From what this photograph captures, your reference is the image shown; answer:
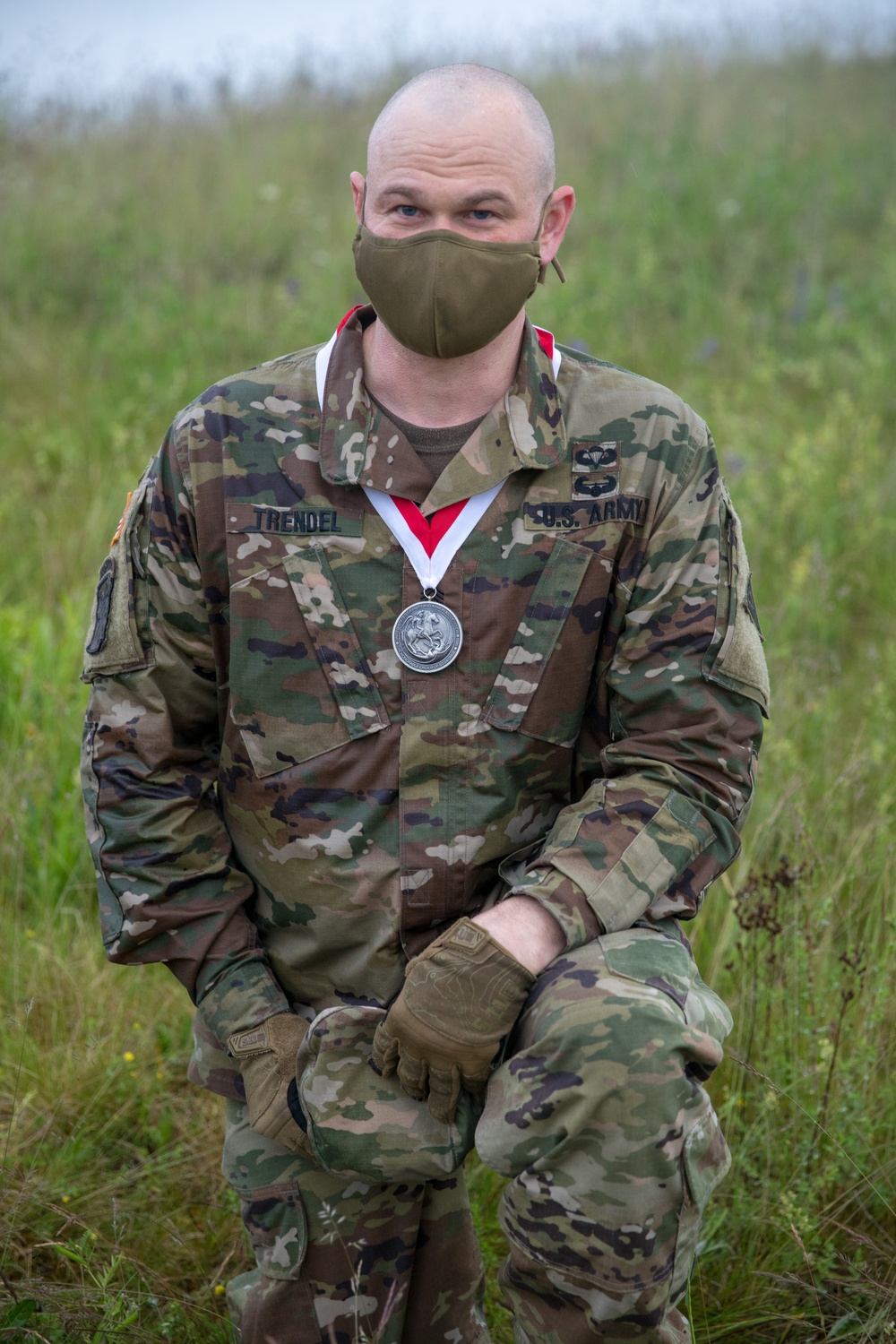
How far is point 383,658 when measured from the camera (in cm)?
210

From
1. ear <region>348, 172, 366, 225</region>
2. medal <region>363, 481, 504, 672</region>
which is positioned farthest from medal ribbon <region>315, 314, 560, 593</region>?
ear <region>348, 172, 366, 225</region>

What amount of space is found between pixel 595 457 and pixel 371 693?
605 millimetres

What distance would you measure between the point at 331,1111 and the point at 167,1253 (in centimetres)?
66

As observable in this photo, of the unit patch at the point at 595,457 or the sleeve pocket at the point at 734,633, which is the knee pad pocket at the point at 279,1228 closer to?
the sleeve pocket at the point at 734,633

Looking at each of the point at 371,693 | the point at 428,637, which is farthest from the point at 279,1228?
the point at 428,637

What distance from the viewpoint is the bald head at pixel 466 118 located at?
6.72 feet

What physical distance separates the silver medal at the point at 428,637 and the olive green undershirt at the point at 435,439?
28 cm

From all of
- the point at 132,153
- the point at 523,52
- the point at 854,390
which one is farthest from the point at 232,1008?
the point at 523,52

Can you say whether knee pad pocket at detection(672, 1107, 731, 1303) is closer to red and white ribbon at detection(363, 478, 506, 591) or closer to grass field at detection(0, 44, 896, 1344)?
grass field at detection(0, 44, 896, 1344)

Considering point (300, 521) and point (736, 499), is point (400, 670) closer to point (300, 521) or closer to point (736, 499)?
point (300, 521)

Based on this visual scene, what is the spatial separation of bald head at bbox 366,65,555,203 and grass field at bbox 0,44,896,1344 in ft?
4.93

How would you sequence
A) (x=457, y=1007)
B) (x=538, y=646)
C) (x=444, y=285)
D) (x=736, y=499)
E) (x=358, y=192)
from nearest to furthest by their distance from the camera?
(x=457, y=1007) → (x=444, y=285) → (x=538, y=646) → (x=358, y=192) → (x=736, y=499)

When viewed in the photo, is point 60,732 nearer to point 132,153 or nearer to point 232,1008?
point 232,1008

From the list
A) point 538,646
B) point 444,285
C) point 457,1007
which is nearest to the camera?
point 457,1007
